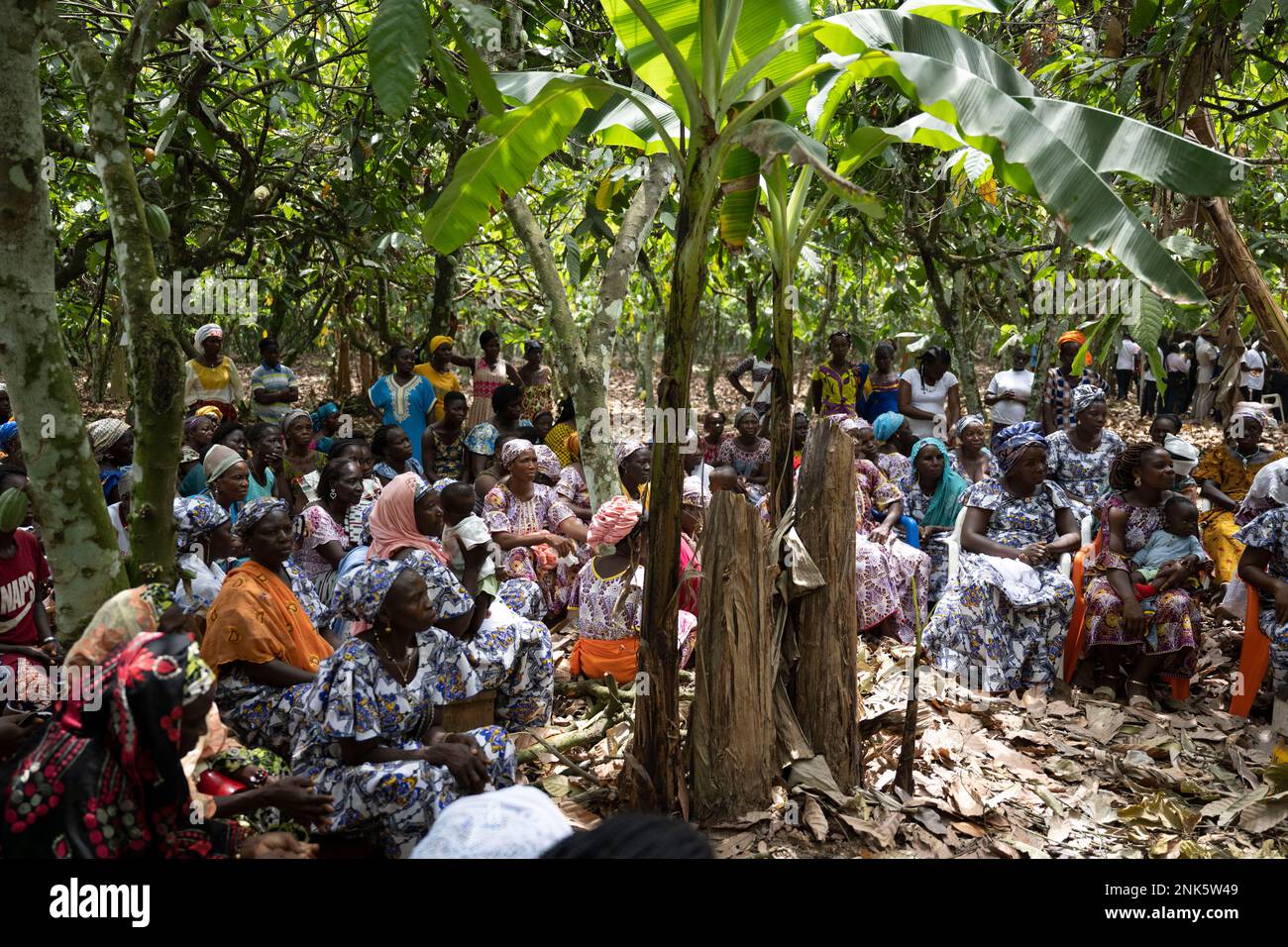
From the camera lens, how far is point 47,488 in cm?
337

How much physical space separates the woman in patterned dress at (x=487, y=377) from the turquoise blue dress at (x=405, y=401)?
0.57m

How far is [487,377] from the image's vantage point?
1048 centimetres

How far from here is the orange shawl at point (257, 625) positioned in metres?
4.38

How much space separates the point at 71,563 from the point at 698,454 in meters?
5.79

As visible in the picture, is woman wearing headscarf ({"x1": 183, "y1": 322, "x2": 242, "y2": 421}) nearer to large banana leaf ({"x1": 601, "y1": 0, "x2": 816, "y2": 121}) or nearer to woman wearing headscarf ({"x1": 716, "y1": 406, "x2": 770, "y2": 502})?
woman wearing headscarf ({"x1": 716, "y1": 406, "x2": 770, "y2": 502})

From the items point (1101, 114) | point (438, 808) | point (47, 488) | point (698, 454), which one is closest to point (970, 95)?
point (1101, 114)

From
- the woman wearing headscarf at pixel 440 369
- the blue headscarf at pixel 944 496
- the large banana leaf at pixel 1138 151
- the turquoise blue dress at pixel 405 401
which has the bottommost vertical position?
the blue headscarf at pixel 944 496

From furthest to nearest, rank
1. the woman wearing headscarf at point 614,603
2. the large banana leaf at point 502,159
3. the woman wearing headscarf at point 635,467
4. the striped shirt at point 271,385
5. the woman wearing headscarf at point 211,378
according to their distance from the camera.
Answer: the striped shirt at point 271,385, the woman wearing headscarf at point 211,378, the woman wearing headscarf at point 635,467, the woman wearing headscarf at point 614,603, the large banana leaf at point 502,159

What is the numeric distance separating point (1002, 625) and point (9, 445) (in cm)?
720

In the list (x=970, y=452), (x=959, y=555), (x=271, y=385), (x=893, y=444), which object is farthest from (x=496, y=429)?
(x=959, y=555)

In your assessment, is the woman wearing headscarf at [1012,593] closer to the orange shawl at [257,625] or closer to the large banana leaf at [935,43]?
the large banana leaf at [935,43]

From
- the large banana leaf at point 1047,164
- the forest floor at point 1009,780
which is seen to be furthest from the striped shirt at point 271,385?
the large banana leaf at point 1047,164

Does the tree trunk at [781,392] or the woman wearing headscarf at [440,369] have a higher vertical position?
the woman wearing headscarf at [440,369]

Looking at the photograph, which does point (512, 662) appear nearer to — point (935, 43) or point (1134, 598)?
point (935, 43)
